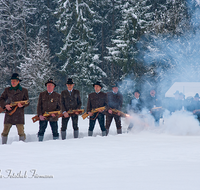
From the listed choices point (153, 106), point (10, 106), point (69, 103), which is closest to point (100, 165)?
point (10, 106)

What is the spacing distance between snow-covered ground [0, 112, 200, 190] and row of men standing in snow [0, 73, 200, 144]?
1064 mm

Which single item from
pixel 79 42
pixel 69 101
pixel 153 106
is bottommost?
pixel 153 106

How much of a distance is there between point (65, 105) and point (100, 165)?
4.51 metres

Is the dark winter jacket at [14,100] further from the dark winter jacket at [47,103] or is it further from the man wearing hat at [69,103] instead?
the man wearing hat at [69,103]

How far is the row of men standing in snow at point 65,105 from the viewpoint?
29.5 ft

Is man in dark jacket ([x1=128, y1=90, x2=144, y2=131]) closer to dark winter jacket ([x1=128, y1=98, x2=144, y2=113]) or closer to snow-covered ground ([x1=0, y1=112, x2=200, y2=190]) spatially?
dark winter jacket ([x1=128, y1=98, x2=144, y2=113])

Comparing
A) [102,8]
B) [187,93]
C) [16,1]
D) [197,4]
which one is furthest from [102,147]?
[16,1]

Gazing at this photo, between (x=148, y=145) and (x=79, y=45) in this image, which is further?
(x=79, y=45)

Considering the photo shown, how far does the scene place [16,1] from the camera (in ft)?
108

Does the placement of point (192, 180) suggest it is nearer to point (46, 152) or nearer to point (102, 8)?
point (46, 152)

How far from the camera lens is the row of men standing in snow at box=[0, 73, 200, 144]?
8.98 meters

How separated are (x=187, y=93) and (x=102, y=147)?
43.9 feet

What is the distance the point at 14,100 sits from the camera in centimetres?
900

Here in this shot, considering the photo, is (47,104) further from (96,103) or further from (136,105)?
(136,105)
